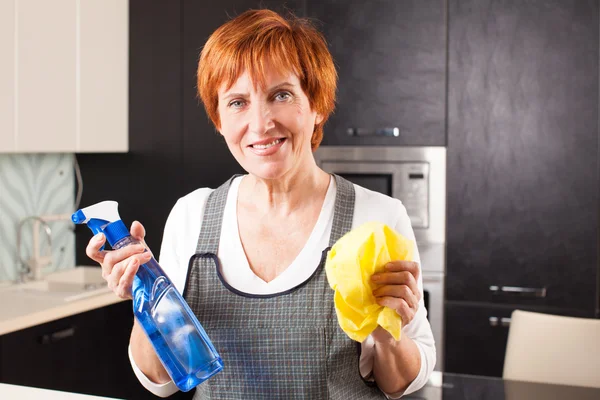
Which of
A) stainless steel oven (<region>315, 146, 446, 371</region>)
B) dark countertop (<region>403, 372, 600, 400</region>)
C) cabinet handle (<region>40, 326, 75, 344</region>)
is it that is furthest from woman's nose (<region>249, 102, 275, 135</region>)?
stainless steel oven (<region>315, 146, 446, 371</region>)

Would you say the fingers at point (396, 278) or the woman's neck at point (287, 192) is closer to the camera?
the fingers at point (396, 278)

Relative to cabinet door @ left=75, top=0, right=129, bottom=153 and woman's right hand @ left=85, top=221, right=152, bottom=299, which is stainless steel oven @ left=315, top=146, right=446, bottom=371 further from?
woman's right hand @ left=85, top=221, right=152, bottom=299

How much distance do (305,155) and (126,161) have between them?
208 cm

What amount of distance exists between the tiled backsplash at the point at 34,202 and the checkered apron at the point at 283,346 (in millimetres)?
1934

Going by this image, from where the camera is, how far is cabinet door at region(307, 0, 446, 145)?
9.87 feet

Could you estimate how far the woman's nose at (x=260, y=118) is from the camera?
139 cm

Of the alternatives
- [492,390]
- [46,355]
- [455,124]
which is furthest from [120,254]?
[455,124]

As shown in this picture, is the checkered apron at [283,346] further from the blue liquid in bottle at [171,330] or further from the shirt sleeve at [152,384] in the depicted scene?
the blue liquid in bottle at [171,330]

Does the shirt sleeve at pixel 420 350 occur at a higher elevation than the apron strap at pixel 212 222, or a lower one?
lower

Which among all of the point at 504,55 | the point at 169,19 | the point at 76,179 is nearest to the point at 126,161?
the point at 76,179

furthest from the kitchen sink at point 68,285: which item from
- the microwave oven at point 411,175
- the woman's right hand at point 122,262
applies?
the woman's right hand at point 122,262

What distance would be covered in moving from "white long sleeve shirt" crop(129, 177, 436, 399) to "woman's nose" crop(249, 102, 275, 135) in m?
0.24

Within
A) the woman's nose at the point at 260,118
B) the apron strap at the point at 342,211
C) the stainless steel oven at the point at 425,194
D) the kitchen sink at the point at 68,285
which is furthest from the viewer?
the stainless steel oven at the point at 425,194

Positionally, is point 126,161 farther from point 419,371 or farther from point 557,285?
point 419,371
